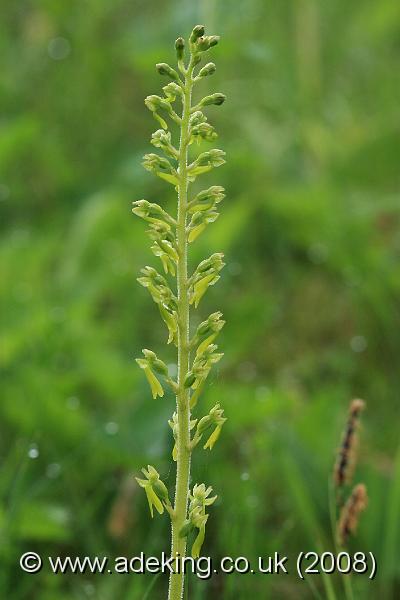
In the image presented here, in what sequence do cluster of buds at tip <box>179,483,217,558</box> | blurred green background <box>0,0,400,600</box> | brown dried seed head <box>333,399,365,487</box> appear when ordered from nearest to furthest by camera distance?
cluster of buds at tip <box>179,483,217,558</box>
brown dried seed head <box>333,399,365,487</box>
blurred green background <box>0,0,400,600</box>

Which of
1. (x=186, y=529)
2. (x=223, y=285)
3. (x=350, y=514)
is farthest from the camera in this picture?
(x=223, y=285)

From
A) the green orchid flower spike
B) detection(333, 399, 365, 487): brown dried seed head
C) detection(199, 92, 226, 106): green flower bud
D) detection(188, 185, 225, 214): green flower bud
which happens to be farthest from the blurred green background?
detection(199, 92, 226, 106): green flower bud

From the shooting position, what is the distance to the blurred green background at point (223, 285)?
8.28 ft

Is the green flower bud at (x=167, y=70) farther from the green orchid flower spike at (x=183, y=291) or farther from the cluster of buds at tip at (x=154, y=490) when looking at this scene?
the cluster of buds at tip at (x=154, y=490)

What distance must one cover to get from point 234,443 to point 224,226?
116cm

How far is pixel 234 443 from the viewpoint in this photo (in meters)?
3.16

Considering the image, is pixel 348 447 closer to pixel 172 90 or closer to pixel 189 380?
pixel 189 380

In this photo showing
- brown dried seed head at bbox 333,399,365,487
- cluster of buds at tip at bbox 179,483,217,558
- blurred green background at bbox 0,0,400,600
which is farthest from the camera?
blurred green background at bbox 0,0,400,600

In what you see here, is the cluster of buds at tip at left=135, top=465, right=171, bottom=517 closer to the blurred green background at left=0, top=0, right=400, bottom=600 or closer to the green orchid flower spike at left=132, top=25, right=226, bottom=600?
the green orchid flower spike at left=132, top=25, right=226, bottom=600

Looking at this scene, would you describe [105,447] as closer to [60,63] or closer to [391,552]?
[391,552]

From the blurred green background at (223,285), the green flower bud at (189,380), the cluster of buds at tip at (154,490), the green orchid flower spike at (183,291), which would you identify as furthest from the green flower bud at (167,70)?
the blurred green background at (223,285)

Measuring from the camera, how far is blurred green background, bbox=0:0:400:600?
2.52m

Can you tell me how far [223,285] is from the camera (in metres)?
4.18

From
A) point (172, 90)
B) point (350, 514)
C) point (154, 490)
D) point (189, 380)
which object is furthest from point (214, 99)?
point (350, 514)
